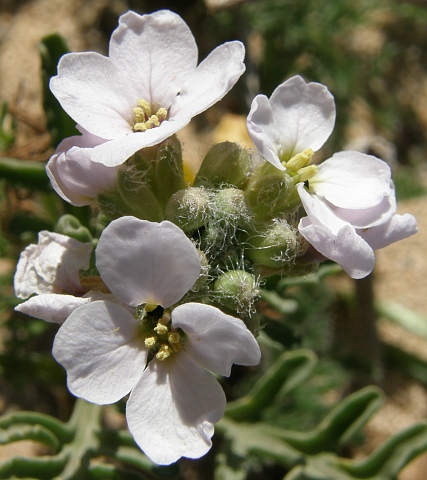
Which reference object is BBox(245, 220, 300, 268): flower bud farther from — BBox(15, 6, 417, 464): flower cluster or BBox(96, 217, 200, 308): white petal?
BBox(96, 217, 200, 308): white petal

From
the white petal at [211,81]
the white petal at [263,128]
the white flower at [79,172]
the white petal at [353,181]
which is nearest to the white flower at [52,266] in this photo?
the white flower at [79,172]

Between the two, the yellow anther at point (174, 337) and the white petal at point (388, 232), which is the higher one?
the white petal at point (388, 232)

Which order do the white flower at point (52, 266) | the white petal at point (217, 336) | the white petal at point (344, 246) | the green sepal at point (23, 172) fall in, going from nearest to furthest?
1. the white petal at point (217, 336)
2. the white petal at point (344, 246)
3. the white flower at point (52, 266)
4. the green sepal at point (23, 172)

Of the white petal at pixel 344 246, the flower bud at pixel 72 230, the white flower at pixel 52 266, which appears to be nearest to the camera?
the white petal at pixel 344 246

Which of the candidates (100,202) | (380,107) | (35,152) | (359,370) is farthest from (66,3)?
(359,370)

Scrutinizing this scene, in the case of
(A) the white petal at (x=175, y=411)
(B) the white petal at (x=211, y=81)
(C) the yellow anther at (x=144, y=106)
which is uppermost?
(B) the white petal at (x=211, y=81)

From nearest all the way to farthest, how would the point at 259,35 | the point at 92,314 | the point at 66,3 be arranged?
1. the point at 92,314
2. the point at 66,3
3. the point at 259,35

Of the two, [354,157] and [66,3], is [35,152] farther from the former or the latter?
[354,157]

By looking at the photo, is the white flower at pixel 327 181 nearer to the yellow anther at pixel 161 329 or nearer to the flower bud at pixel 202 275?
the flower bud at pixel 202 275
